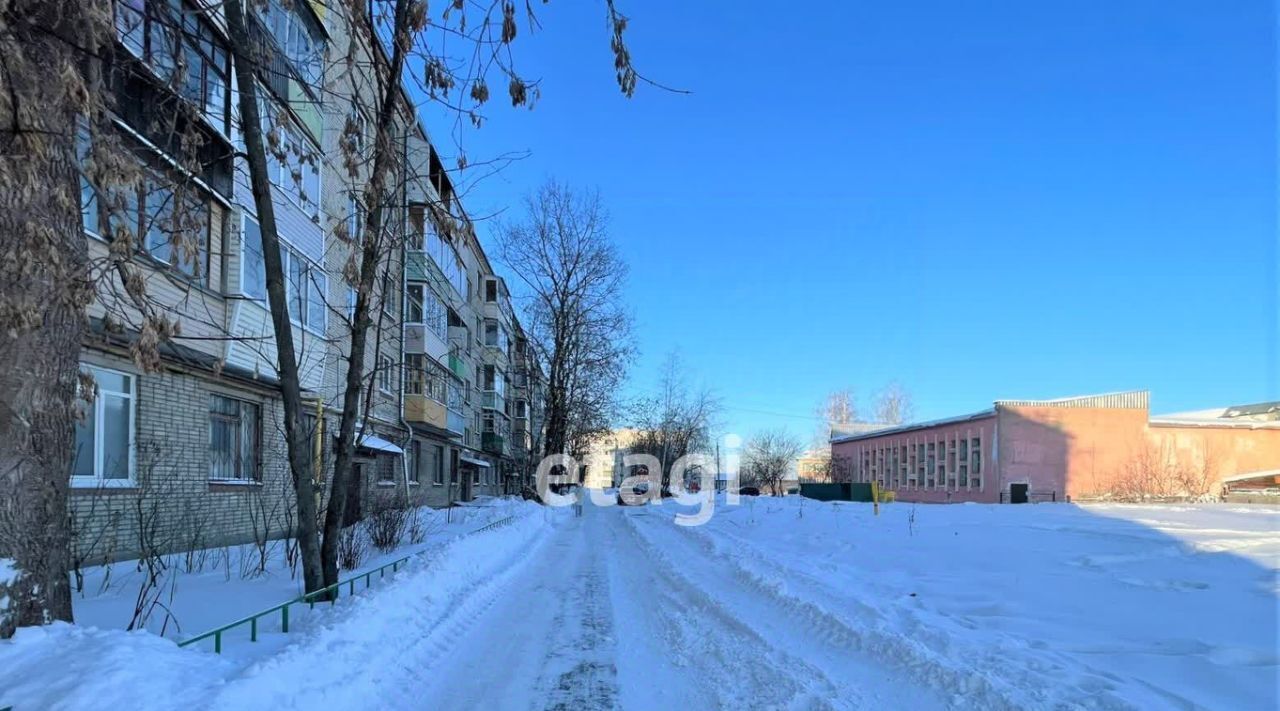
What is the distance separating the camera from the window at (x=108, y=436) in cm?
1013

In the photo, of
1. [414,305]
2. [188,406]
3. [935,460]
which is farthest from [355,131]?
[935,460]

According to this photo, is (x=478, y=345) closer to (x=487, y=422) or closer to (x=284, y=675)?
(x=487, y=422)

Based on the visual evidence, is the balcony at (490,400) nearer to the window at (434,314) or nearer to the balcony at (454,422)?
the balcony at (454,422)

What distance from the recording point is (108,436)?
35.3 ft

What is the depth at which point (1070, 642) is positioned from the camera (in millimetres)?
6441

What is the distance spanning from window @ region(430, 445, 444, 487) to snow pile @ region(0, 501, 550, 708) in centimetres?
2515

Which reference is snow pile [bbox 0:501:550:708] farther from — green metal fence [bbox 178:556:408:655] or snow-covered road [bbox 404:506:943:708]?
snow-covered road [bbox 404:506:943:708]

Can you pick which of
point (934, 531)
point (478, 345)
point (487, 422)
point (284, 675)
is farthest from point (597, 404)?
point (284, 675)

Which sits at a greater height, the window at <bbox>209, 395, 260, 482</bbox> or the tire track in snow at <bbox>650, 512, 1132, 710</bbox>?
the window at <bbox>209, 395, 260, 482</bbox>

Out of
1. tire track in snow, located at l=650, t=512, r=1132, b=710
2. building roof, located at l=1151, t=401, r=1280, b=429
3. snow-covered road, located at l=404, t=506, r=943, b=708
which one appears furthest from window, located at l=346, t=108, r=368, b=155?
building roof, located at l=1151, t=401, r=1280, b=429

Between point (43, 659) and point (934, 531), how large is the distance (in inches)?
590

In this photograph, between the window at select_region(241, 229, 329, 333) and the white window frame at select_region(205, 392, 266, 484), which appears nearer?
the white window frame at select_region(205, 392, 266, 484)

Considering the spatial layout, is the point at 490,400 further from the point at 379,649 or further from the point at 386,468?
the point at 379,649

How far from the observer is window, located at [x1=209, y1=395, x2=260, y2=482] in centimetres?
1383
